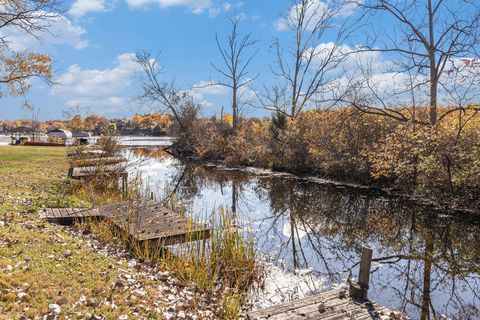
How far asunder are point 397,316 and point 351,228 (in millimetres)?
6259

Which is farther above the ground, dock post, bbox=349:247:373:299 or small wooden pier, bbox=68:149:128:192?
small wooden pier, bbox=68:149:128:192

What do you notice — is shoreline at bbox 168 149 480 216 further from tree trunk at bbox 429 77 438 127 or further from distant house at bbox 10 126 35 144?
distant house at bbox 10 126 35 144

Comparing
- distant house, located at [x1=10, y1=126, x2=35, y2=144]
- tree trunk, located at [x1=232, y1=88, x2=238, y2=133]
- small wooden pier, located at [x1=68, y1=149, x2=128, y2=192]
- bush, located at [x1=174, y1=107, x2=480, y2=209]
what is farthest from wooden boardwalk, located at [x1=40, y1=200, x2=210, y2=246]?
distant house, located at [x1=10, y1=126, x2=35, y2=144]

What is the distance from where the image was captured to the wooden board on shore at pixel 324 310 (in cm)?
490

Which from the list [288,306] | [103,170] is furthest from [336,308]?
[103,170]

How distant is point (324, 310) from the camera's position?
5055mm

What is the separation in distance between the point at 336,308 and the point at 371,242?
527 cm

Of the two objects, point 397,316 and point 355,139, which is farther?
point 355,139

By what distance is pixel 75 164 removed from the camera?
17469 mm

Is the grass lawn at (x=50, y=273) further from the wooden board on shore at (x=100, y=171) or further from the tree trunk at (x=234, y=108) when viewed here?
the tree trunk at (x=234, y=108)

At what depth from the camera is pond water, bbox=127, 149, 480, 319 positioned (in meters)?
6.88

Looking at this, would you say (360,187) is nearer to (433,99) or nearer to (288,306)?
(433,99)

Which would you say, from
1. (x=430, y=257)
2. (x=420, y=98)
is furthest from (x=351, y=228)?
(x=420, y=98)

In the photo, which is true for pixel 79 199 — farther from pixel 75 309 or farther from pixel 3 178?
pixel 75 309
